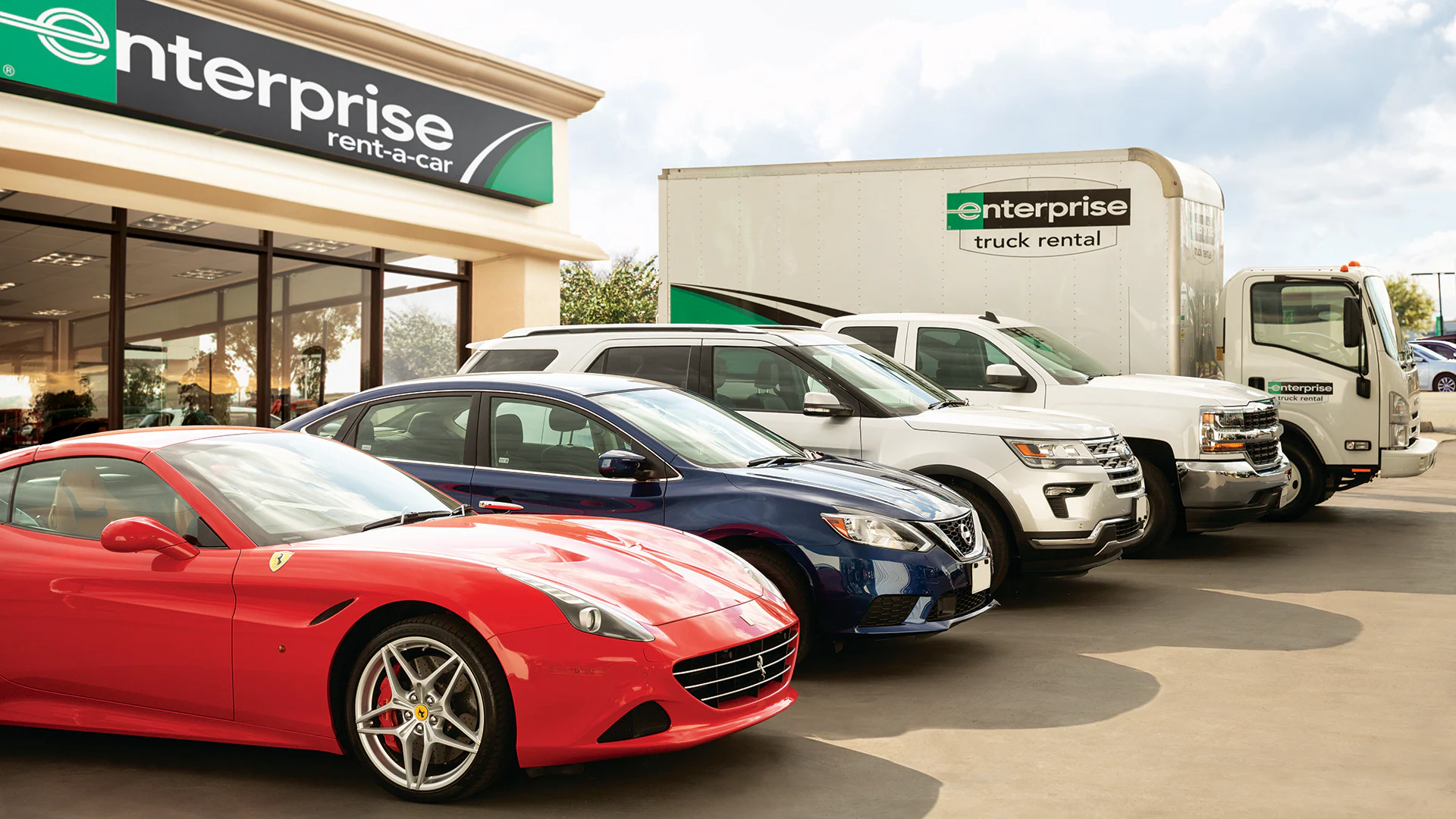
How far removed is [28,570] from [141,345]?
9.96m

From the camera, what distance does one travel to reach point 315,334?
16.6 m

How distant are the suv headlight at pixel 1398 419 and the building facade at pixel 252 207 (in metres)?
10.7

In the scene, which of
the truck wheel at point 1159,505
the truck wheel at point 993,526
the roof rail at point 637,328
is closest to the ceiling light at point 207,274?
the roof rail at point 637,328

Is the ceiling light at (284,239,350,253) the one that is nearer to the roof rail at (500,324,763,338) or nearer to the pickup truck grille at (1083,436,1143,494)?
the roof rail at (500,324,763,338)

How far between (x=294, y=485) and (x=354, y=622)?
998mm

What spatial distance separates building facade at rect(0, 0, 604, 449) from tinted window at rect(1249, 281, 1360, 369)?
942 centimetres

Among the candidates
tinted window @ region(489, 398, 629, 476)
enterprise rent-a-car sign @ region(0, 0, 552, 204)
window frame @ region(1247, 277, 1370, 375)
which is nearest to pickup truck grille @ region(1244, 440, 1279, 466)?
window frame @ region(1247, 277, 1370, 375)

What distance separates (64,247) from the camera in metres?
13.6

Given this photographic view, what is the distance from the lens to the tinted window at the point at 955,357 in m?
11.0

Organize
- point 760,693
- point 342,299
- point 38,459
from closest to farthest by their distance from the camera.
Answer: point 760,693 < point 38,459 < point 342,299

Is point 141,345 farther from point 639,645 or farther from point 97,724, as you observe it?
point 639,645

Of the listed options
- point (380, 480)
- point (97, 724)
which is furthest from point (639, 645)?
point (97, 724)

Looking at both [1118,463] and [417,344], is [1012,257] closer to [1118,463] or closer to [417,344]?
[1118,463]

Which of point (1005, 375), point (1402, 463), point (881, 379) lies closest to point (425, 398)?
point (881, 379)
